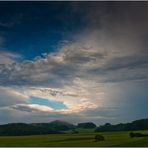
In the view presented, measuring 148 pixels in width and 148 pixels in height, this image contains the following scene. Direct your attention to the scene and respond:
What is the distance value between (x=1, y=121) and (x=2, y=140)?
0.25 m

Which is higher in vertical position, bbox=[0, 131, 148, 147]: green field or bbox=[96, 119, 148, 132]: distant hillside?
bbox=[96, 119, 148, 132]: distant hillside

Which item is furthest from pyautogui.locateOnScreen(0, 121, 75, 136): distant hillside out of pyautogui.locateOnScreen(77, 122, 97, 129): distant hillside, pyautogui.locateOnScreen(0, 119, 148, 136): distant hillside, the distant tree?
the distant tree

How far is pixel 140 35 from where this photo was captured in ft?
18.0

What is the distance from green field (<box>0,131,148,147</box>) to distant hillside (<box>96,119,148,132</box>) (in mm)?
63

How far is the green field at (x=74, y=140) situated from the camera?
17.7 ft

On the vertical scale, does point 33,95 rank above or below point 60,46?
below

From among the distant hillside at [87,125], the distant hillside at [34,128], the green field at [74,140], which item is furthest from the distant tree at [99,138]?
the distant hillside at [34,128]

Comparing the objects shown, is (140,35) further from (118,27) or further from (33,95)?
(33,95)

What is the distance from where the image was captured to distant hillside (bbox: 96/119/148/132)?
5406mm

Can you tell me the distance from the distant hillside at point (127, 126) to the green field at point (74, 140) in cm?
6

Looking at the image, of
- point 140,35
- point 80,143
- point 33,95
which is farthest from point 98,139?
point 140,35

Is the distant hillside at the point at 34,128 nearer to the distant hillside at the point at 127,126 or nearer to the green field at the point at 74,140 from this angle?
the green field at the point at 74,140

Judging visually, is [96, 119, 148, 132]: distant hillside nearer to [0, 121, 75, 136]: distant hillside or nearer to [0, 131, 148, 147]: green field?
[0, 131, 148, 147]: green field

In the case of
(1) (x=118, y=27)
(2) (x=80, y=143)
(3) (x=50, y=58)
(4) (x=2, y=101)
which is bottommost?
(2) (x=80, y=143)
